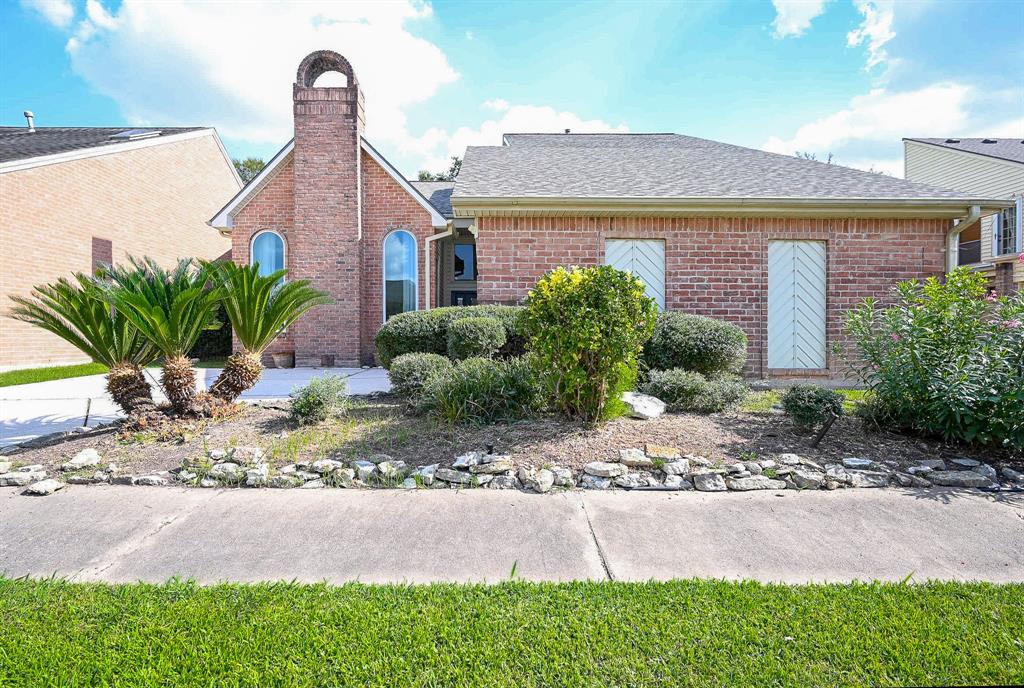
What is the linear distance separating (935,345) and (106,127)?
81.3 ft

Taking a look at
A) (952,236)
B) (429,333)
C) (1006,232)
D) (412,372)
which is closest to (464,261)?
(429,333)

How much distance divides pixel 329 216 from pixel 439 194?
3958 millimetres

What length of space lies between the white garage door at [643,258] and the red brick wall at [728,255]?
12 centimetres

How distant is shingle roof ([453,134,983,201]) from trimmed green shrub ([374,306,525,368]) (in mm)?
2137

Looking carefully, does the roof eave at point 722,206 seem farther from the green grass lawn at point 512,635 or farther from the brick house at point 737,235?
the green grass lawn at point 512,635

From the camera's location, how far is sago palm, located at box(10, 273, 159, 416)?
5.13 metres

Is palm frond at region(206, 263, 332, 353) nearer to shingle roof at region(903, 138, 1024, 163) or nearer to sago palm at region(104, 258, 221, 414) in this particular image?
sago palm at region(104, 258, 221, 414)

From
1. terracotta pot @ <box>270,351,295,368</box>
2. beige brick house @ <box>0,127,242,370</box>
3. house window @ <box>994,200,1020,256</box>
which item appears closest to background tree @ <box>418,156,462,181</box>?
beige brick house @ <box>0,127,242,370</box>

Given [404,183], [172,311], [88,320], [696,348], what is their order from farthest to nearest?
[404,183], [696,348], [88,320], [172,311]

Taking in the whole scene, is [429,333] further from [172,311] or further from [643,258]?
[643,258]

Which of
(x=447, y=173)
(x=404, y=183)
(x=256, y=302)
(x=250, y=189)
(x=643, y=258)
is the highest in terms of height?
(x=447, y=173)

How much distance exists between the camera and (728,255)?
8633 millimetres

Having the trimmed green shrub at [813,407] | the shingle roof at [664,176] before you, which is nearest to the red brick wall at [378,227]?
the shingle roof at [664,176]

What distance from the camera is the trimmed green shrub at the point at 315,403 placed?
532 centimetres
